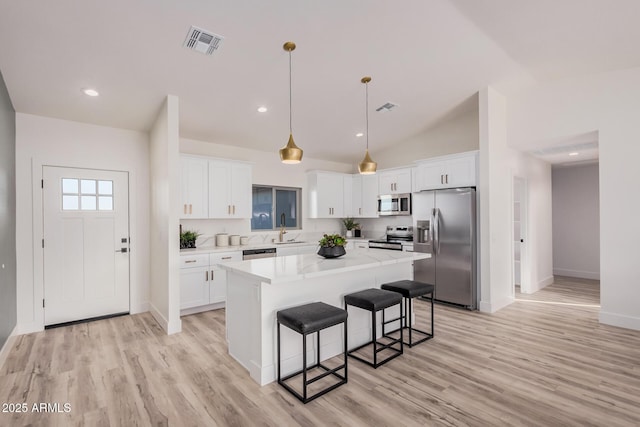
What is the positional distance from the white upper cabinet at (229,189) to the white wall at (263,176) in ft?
1.08

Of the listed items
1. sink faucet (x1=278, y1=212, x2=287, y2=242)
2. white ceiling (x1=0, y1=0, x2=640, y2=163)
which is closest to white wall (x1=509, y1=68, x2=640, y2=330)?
white ceiling (x1=0, y1=0, x2=640, y2=163)

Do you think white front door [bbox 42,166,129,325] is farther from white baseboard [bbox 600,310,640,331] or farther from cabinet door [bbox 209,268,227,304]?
white baseboard [bbox 600,310,640,331]

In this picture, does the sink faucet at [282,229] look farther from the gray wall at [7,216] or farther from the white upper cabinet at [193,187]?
the gray wall at [7,216]

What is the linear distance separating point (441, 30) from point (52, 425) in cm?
467

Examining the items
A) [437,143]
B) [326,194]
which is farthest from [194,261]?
[437,143]

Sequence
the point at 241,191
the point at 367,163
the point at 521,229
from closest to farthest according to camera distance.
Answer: the point at 367,163 < the point at 241,191 < the point at 521,229

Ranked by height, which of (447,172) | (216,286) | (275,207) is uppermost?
(447,172)

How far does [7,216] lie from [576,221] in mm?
9473

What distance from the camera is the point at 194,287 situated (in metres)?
4.54

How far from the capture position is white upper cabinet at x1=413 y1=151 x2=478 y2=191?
4832 millimetres

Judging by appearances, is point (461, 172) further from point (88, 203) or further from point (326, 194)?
point (88, 203)

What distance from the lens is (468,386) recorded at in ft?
8.59

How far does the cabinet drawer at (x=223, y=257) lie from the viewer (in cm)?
470

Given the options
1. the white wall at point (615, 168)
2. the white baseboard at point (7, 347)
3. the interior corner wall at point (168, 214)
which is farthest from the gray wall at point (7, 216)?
the white wall at point (615, 168)
